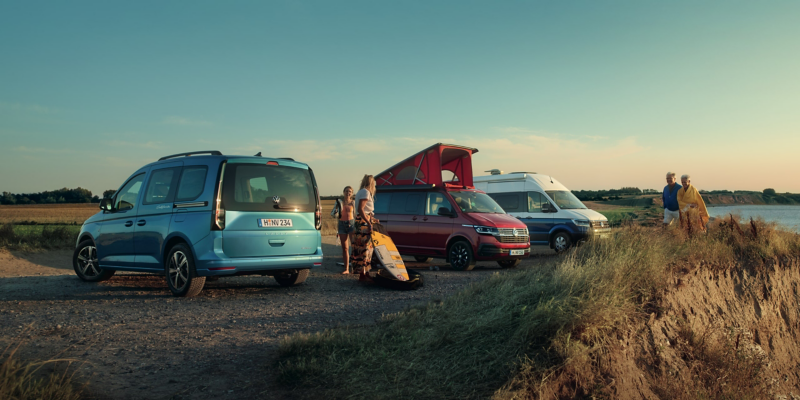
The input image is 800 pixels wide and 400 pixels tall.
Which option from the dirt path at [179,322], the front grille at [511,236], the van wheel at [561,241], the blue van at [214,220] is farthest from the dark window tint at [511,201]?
the blue van at [214,220]

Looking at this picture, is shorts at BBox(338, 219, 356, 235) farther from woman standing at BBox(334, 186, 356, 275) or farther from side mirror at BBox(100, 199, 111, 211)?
side mirror at BBox(100, 199, 111, 211)

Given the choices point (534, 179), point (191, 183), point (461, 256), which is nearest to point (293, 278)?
point (191, 183)

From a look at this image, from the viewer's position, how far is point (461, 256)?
Answer: 489 inches

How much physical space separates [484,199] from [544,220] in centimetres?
380

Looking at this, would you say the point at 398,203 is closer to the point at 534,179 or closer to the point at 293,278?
the point at 293,278

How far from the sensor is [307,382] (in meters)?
4.25

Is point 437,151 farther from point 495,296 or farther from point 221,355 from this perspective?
point 221,355

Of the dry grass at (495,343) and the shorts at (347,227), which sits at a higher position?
the shorts at (347,227)

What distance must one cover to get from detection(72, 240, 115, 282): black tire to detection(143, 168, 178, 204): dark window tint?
7.19 ft

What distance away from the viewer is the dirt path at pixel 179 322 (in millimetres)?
4301

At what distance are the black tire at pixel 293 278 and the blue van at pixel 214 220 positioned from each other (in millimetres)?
889

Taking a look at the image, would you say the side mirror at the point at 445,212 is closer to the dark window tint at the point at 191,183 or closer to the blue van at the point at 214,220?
the blue van at the point at 214,220

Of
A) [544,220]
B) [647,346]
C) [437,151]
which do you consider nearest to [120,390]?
[647,346]

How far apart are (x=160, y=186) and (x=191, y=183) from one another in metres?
0.88
